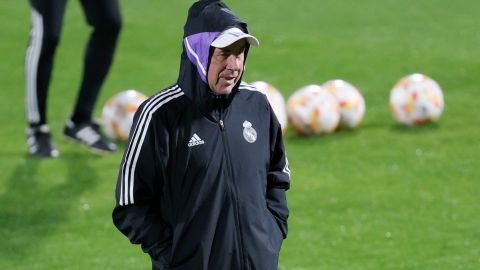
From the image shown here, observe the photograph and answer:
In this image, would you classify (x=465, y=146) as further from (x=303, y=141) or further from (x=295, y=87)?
(x=295, y=87)

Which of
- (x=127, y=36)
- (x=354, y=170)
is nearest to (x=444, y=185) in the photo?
(x=354, y=170)

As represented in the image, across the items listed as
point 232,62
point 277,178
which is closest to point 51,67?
point 277,178

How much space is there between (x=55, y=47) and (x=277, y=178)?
469cm

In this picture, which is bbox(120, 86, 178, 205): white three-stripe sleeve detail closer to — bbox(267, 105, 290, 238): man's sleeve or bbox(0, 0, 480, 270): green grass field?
bbox(267, 105, 290, 238): man's sleeve

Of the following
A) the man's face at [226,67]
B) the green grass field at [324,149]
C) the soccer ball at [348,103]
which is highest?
the man's face at [226,67]

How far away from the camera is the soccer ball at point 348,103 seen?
9.91m

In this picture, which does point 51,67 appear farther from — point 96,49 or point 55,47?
point 96,49

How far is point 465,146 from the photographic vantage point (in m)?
9.54

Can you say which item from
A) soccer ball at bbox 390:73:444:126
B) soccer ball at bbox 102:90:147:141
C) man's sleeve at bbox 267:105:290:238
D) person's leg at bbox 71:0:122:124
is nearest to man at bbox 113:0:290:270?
man's sleeve at bbox 267:105:290:238

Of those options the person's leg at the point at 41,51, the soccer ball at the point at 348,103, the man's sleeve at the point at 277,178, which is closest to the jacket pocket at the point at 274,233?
the man's sleeve at the point at 277,178

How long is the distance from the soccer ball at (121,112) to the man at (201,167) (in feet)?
16.8

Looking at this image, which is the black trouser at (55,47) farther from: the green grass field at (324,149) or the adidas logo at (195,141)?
the adidas logo at (195,141)

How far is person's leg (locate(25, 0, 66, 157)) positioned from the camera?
8828 mm

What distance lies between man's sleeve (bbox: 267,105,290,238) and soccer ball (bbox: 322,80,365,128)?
5.16 m
